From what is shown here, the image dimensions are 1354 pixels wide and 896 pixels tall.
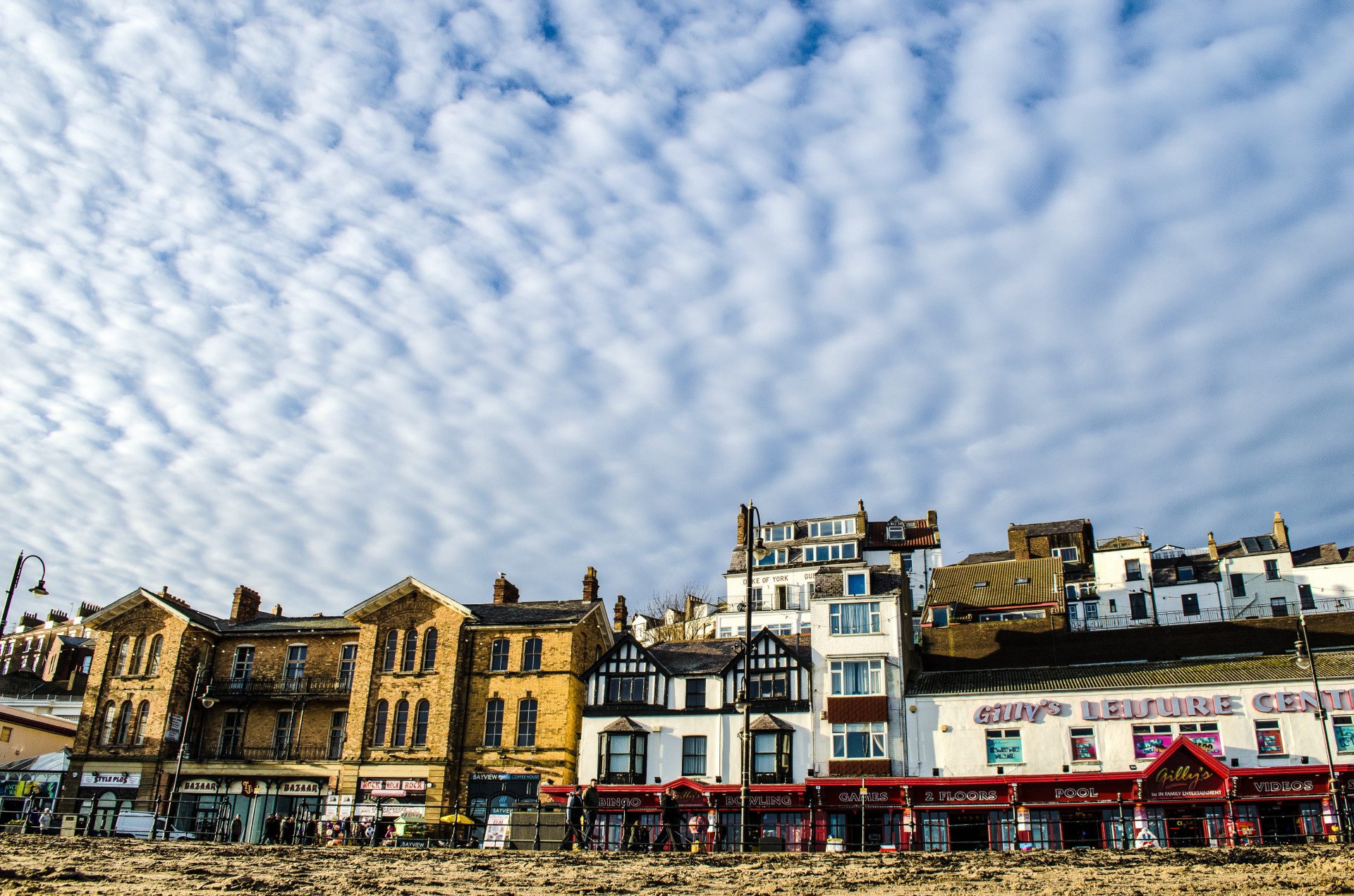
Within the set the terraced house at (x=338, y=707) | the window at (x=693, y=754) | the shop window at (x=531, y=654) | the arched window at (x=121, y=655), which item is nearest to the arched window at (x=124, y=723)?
the terraced house at (x=338, y=707)

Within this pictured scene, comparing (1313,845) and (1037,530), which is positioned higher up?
(1037,530)

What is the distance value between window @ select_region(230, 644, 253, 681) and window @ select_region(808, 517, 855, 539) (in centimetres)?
4046

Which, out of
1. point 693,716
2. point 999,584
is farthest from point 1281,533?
point 693,716

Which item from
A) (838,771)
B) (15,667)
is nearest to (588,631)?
(838,771)

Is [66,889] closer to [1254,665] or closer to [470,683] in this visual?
[470,683]

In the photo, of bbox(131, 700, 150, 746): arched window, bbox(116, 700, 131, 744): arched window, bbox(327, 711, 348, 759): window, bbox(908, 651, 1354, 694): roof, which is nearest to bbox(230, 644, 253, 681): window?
bbox(131, 700, 150, 746): arched window

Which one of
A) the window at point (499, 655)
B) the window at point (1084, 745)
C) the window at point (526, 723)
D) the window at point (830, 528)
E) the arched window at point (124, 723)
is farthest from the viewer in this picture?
the window at point (830, 528)

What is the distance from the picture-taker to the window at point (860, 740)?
1554 inches

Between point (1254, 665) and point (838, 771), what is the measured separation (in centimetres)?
1602

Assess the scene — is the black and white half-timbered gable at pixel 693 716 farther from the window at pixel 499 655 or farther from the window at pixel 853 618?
the window at pixel 499 655

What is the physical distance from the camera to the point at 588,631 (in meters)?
46.8

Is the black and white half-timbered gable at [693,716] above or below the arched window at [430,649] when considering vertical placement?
below

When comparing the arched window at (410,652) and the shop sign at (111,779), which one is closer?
the arched window at (410,652)

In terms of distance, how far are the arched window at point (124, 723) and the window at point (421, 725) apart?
Answer: 1446cm
